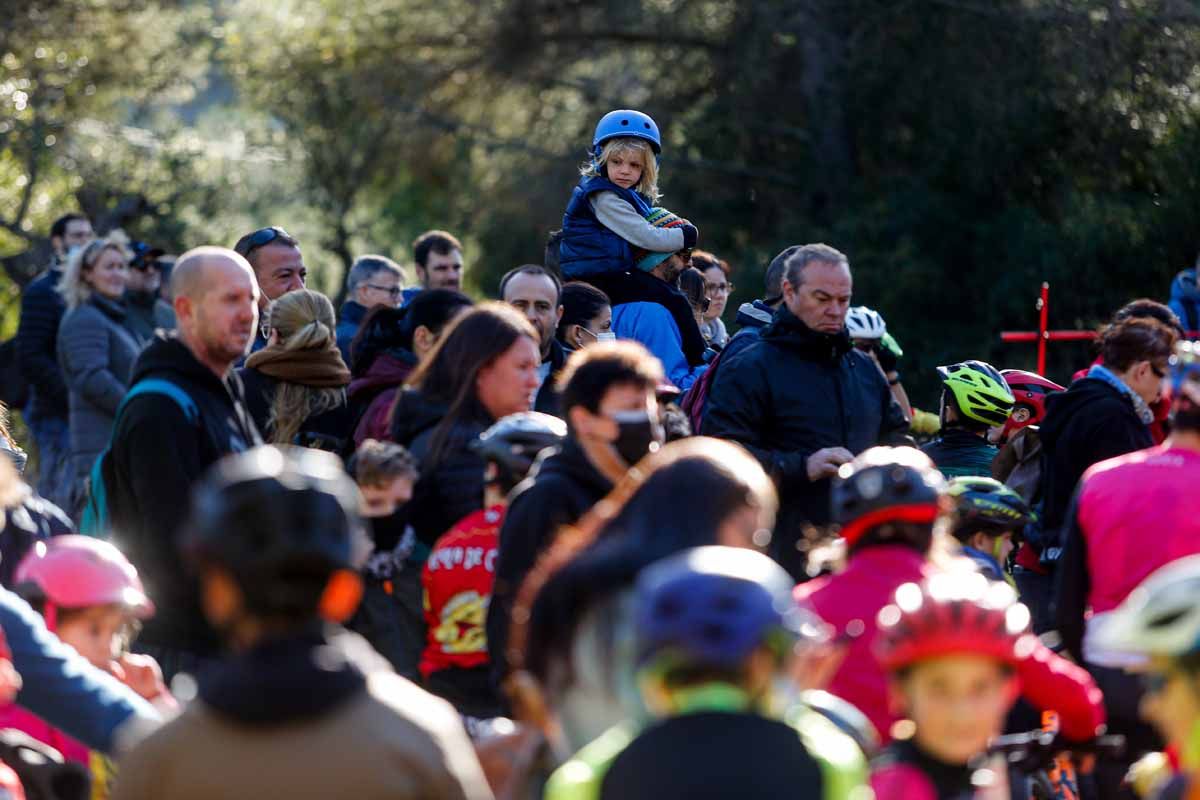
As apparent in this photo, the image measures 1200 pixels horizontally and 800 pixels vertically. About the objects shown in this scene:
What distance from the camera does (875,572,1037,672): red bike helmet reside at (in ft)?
13.0

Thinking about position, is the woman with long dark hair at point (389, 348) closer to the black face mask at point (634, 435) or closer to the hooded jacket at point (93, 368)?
the black face mask at point (634, 435)

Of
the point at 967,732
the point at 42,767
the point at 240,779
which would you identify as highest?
the point at 240,779

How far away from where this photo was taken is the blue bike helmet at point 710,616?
3.19 metres

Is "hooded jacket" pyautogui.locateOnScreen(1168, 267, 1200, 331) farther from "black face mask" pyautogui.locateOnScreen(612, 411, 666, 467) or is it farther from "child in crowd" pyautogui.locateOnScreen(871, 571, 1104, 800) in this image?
"child in crowd" pyautogui.locateOnScreen(871, 571, 1104, 800)

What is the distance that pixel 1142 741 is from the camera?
5949 millimetres

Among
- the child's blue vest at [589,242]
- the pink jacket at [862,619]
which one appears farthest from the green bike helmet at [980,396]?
the pink jacket at [862,619]

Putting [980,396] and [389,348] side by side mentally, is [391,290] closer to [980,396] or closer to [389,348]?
[389,348]

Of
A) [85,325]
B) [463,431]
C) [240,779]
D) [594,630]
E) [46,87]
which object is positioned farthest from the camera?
[46,87]

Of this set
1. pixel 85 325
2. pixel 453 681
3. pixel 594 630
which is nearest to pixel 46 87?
pixel 85 325

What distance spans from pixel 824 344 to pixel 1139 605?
160 inches

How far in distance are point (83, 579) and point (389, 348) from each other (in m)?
3.04

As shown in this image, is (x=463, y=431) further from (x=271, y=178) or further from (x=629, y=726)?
(x=271, y=178)

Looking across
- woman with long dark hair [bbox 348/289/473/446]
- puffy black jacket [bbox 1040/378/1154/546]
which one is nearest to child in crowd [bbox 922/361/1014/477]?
puffy black jacket [bbox 1040/378/1154/546]

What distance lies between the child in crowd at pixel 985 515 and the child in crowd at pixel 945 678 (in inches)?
119
